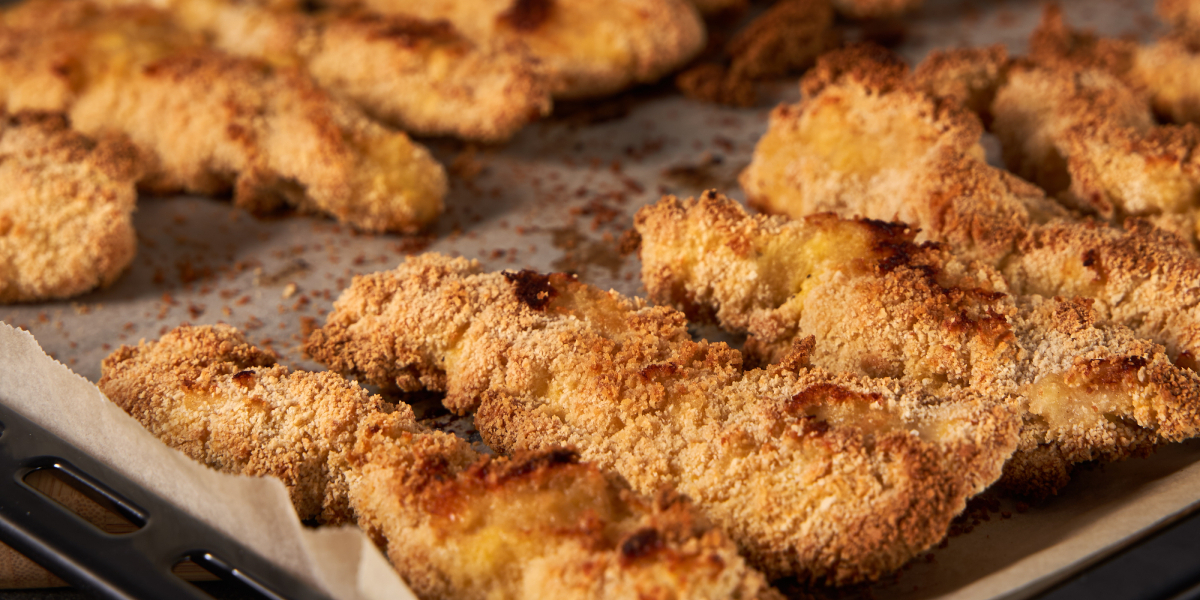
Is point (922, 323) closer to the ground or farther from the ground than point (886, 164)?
closer to the ground

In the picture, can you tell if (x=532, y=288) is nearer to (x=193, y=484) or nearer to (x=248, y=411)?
(x=248, y=411)

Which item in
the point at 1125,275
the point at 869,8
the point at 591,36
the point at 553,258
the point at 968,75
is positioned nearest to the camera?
the point at 1125,275

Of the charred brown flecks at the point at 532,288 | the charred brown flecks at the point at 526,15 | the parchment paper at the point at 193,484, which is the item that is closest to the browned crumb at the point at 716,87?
the charred brown flecks at the point at 526,15

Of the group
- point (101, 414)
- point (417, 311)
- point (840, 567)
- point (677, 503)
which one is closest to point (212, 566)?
point (101, 414)

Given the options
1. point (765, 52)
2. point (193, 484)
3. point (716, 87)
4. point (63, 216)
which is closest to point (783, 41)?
point (765, 52)

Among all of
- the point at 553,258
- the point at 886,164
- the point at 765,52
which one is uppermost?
the point at 765,52

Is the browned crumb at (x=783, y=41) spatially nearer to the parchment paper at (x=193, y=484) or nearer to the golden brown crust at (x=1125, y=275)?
the golden brown crust at (x=1125, y=275)
